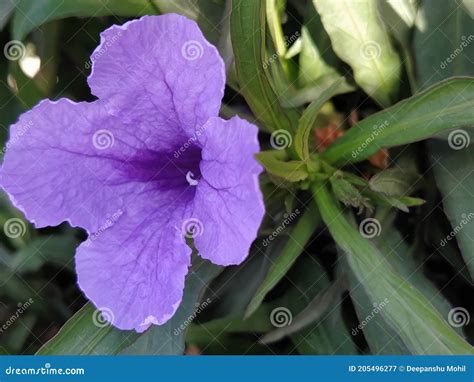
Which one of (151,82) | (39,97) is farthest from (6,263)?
(151,82)

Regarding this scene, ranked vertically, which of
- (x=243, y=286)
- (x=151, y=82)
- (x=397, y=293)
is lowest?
(x=243, y=286)

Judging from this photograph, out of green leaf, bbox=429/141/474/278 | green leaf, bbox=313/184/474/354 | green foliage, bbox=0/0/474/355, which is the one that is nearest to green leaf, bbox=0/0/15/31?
green foliage, bbox=0/0/474/355

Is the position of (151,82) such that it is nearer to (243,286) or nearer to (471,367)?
(243,286)

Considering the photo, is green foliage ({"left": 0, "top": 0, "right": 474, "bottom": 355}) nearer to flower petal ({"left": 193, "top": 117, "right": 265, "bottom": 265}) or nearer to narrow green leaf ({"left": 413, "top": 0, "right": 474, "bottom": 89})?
narrow green leaf ({"left": 413, "top": 0, "right": 474, "bottom": 89})

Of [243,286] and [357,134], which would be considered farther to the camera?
[243,286]

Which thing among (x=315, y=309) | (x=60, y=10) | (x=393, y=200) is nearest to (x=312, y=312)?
(x=315, y=309)
